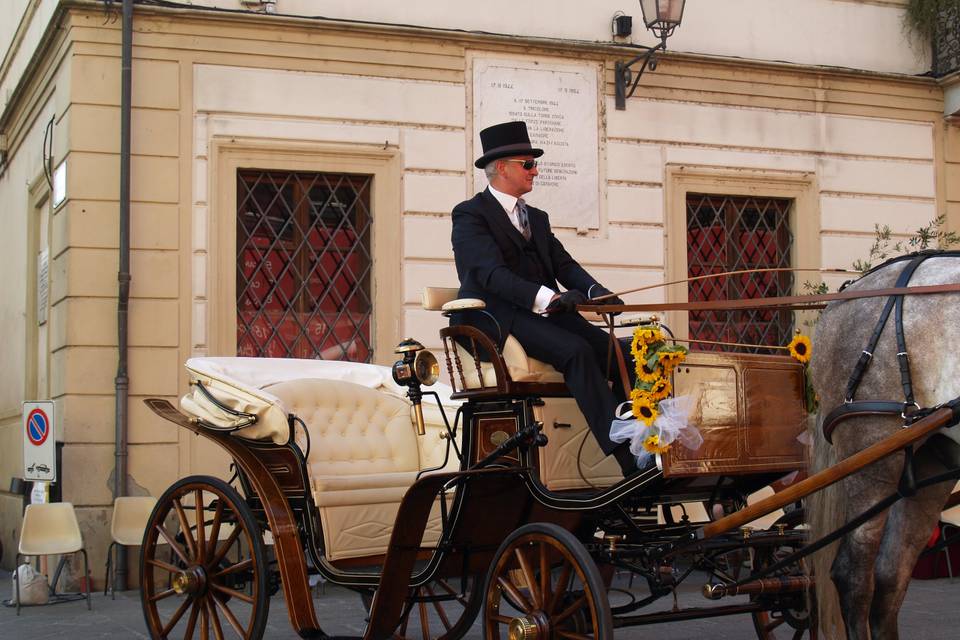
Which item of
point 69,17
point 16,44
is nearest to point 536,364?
point 69,17

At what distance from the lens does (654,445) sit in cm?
423

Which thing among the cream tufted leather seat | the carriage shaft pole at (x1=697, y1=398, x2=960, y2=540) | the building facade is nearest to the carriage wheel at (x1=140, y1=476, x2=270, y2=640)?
the cream tufted leather seat

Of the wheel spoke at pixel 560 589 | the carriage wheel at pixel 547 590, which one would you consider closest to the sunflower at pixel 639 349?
the carriage wheel at pixel 547 590

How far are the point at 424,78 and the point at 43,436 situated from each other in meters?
3.91

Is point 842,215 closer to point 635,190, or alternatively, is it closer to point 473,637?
point 635,190

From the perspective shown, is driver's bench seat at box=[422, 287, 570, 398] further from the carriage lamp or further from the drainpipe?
the drainpipe

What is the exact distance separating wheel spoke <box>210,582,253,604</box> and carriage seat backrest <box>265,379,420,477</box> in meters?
0.65

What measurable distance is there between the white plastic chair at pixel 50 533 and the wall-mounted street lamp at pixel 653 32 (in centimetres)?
532

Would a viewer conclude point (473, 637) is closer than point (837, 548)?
No

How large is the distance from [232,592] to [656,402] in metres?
2.16

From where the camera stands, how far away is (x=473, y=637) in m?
6.53

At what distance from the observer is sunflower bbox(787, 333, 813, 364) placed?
4.77m

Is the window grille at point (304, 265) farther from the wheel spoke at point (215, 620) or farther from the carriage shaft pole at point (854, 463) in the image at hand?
the carriage shaft pole at point (854, 463)

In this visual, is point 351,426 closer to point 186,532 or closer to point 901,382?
point 186,532
